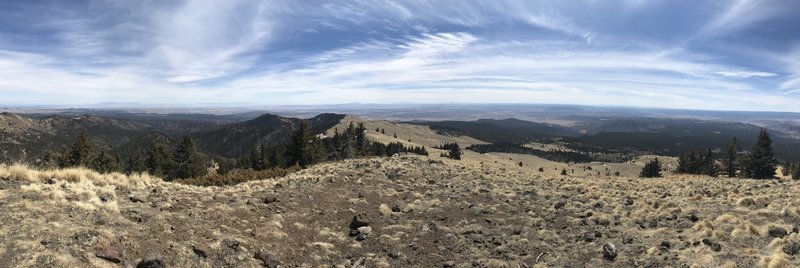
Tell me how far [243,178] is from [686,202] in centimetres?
2298

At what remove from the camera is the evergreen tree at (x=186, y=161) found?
189 ft

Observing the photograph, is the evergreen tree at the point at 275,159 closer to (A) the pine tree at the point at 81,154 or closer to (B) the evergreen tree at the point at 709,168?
(A) the pine tree at the point at 81,154

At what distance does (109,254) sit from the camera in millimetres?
9961

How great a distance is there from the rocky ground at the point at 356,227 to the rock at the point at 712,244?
31mm

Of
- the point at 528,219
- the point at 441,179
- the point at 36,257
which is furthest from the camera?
the point at 441,179

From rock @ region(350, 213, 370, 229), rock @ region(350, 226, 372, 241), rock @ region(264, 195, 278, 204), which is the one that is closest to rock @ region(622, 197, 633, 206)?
rock @ region(350, 213, 370, 229)

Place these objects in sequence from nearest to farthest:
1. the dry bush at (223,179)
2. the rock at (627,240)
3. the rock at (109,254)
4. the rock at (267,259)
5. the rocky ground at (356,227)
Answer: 1. the rock at (109,254)
2. the rocky ground at (356,227)
3. the rock at (267,259)
4. the rock at (627,240)
5. the dry bush at (223,179)

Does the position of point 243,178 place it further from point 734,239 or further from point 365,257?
point 734,239

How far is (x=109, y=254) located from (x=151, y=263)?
953 millimetres

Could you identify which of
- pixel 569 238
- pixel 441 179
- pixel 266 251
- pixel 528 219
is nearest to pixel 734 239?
pixel 569 238

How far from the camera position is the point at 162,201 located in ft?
48.3

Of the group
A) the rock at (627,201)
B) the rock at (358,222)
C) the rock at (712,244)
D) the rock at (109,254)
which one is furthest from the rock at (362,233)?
the rock at (627,201)

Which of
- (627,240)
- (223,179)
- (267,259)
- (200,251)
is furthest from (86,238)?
(627,240)

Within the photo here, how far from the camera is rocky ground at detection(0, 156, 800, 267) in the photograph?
35.5ft
